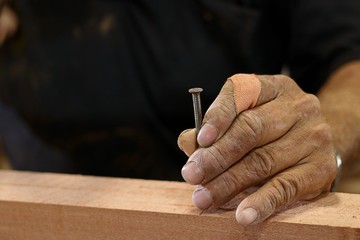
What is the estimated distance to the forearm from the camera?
944 mm

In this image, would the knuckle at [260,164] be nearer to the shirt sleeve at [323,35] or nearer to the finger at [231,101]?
the finger at [231,101]

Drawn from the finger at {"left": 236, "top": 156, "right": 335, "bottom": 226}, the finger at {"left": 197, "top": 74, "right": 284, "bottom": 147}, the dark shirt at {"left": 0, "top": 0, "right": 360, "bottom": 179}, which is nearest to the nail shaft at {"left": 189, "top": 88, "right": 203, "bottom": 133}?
the finger at {"left": 197, "top": 74, "right": 284, "bottom": 147}

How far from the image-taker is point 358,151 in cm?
101

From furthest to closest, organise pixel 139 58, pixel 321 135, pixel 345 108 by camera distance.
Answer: pixel 139 58, pixel 345 108, pixel 321 135

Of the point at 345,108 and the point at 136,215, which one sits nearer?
the point at 136,215

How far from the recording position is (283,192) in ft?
2.14

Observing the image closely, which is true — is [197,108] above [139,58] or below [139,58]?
above

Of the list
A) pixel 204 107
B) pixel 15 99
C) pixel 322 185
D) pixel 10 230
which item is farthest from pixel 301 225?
pixel 15 99

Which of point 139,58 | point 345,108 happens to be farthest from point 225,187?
point 139,58

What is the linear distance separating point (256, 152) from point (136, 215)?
0.57 feet

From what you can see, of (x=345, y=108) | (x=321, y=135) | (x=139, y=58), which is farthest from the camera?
(x=139, y=58)

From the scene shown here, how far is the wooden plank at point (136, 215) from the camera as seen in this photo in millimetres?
627

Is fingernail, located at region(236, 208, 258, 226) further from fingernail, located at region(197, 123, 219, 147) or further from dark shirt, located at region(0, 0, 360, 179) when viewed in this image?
dark shirt, located at region(0, 0, 360, 179)

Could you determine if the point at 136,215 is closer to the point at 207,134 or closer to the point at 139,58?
the point at 207,134
